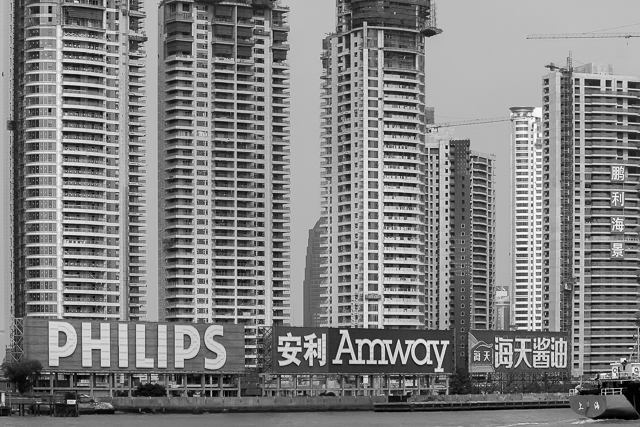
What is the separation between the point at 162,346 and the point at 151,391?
215 inches

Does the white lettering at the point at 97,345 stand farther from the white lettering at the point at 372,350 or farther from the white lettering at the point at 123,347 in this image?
the white lettering at the point at 372,350

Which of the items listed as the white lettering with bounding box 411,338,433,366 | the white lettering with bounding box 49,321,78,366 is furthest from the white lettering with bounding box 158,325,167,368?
the white lettering with bounding box 411,338,433,366

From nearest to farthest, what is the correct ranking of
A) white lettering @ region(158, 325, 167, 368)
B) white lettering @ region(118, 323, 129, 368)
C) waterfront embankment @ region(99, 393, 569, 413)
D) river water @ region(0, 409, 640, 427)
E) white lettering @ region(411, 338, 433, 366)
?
river water @ region(0, 409, 640, 427) → waterfront embankment @ region(99, 393, 569, 413) → white lettering @ region(118, 323, 129, 368) → white lettering @ region(158, 325, 167, 368) → white lettering @ region(411, 338, 433, 366)

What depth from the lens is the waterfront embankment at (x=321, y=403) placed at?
6826 inches

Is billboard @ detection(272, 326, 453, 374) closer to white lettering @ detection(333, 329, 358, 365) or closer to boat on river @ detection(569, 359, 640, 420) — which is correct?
white lettering @ detection(333, 329, 358, 365)

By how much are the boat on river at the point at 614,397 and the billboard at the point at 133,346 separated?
2218 inches

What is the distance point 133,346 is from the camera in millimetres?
181375

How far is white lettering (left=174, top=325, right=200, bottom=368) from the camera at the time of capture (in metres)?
183

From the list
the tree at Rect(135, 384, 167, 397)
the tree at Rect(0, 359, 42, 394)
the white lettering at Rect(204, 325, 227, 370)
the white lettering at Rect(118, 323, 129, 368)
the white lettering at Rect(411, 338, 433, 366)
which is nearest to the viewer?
the tree at Rect(0, 359, 42, 394)

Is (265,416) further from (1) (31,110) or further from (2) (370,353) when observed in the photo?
(1) (31,110)

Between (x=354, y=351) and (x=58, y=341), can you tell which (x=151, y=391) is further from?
(x=354, y=351)

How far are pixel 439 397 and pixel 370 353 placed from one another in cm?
961

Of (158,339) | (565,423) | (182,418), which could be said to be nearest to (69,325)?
(158,339)

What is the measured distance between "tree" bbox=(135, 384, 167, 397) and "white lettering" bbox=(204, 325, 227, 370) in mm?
6562
